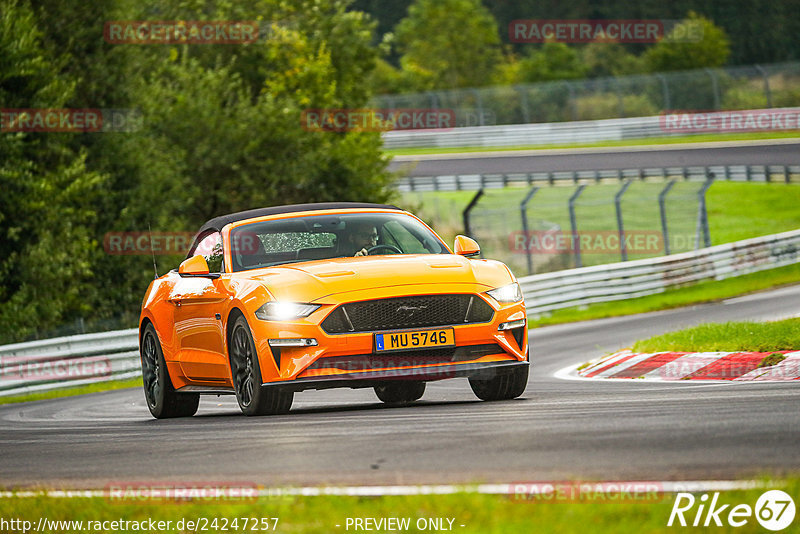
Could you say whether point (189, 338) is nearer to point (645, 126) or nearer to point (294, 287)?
point (294, 287)

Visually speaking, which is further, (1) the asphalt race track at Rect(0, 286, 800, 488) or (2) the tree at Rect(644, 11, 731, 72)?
(2) the tree at Rect(644, 11, 731, 72)

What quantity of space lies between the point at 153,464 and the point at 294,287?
2.41 m

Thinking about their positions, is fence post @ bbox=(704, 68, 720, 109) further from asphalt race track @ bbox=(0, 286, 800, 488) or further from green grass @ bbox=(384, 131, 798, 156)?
asphalt race track @ bbox=(0, 286, 800, 488)

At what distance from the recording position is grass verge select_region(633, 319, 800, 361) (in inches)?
482

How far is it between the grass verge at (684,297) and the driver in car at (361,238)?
50.1ft

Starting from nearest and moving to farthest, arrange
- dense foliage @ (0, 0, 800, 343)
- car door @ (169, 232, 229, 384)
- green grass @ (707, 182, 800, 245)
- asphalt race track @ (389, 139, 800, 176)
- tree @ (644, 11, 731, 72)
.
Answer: car door @ (169, 232, 229, 384), dense foliage @ (0, 0, 800, 343), green grass @ (707, 182, 800, 245), asphalt race track @ (389, 139, 800, 176), tree @ (644, 11, 731, 72)

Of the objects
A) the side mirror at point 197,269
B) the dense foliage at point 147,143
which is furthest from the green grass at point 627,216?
the side mirror at point 197,269

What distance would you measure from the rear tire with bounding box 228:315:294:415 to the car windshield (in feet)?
2.35

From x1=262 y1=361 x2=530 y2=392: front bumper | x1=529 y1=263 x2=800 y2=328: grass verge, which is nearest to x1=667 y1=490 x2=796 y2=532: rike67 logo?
x1=262 y1=361 x2=530 y2=392: front bumper

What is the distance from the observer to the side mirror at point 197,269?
1002cm

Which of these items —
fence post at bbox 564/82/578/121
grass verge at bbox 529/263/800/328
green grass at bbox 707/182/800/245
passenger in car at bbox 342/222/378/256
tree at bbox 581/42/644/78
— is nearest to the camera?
passenger in car at bbox 342/222/378/256

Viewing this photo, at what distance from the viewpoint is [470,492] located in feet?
16.6

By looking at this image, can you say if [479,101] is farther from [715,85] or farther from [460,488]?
[460,488]

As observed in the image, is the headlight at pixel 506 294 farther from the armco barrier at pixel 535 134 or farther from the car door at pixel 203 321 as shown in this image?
the armco barrier at pixel 535 134
